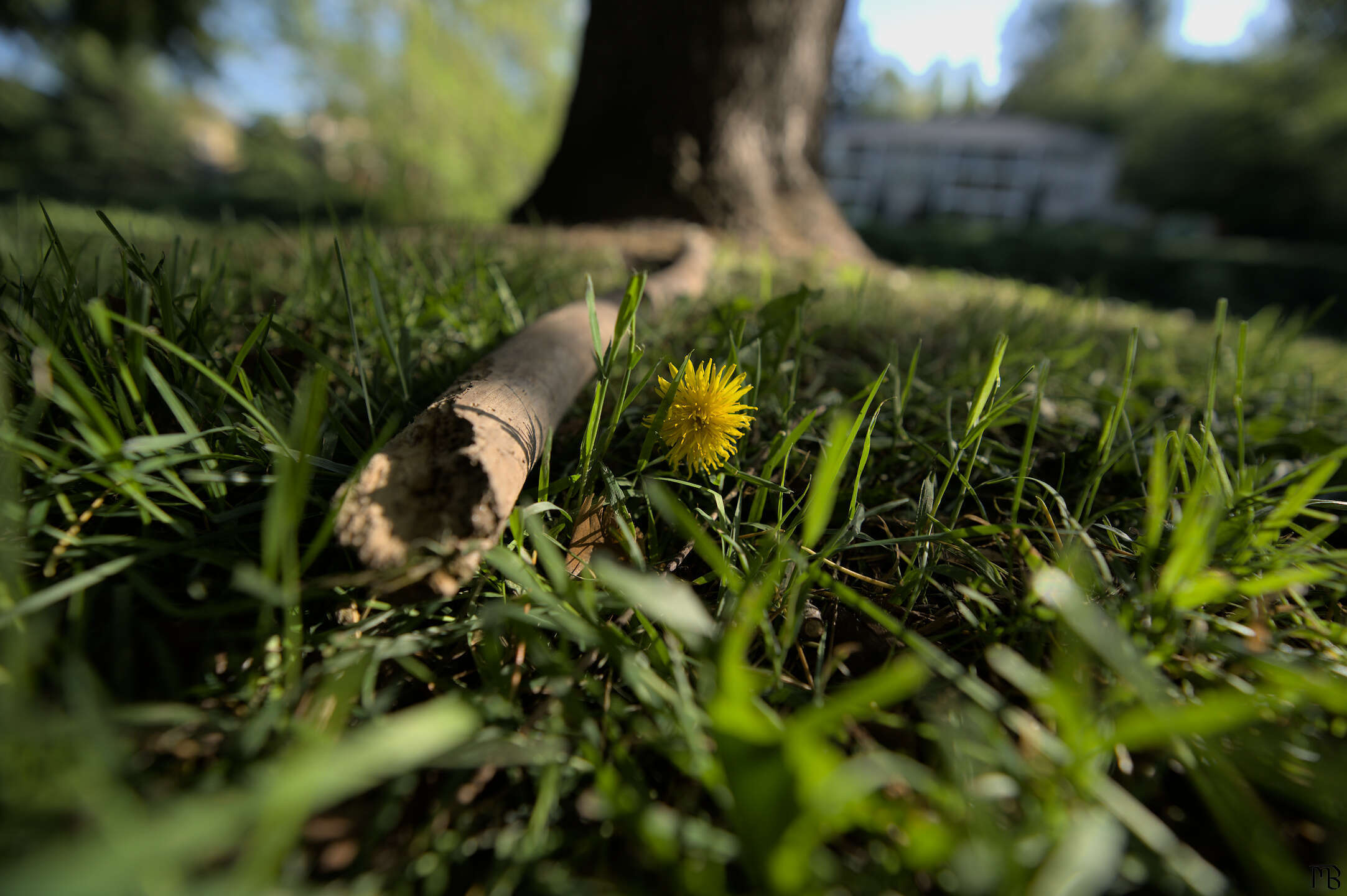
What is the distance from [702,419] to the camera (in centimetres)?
110

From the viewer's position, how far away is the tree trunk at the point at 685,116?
511 cm

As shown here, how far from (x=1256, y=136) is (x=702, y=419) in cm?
4324

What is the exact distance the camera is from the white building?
4162 centimetres

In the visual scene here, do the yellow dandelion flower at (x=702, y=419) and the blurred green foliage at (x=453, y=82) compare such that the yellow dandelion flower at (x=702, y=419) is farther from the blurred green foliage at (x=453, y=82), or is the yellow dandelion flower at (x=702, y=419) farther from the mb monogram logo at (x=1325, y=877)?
the blurred green foliage at (x=453, y=82)

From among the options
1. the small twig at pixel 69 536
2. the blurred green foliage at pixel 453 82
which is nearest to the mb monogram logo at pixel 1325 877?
the small twig at pixel 69 536

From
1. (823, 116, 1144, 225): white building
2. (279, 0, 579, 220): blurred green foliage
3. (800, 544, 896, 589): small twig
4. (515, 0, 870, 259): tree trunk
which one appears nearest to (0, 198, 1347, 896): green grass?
(800, 544, 896, 589): small twig

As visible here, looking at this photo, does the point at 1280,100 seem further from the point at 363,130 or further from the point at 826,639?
the point at 826,639

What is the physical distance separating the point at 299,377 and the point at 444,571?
2.76 ft

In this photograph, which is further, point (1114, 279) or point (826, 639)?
point (1114, 279)

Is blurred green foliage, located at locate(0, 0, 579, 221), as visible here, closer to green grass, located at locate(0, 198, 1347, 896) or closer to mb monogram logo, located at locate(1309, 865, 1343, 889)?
green grass, located at locate(0, 198, 1347, 896)

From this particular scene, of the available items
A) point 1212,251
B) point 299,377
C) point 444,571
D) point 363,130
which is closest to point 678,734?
point 444,571

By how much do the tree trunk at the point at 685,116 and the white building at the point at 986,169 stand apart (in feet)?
127

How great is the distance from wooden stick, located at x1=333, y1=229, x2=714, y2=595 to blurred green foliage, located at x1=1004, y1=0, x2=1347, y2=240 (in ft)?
126

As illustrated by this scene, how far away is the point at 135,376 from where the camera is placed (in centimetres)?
96
